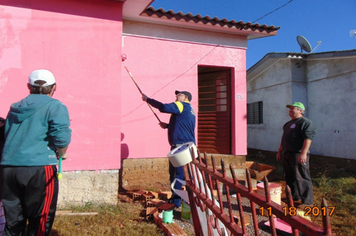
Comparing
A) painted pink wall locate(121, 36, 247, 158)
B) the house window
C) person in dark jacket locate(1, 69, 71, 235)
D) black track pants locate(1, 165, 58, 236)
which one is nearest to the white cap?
person in dark jacket locate(1, 69, 71, 235)

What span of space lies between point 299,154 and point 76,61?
3.96m

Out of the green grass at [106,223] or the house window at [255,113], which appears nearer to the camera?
the green grass at [106,223]

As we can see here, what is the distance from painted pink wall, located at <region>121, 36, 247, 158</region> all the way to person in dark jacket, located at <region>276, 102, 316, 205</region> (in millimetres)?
1747

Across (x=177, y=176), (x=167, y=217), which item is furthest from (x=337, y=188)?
(x=167, y=217)

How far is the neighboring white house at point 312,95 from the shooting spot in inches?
305

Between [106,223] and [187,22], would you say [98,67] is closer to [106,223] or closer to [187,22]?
[187,22]

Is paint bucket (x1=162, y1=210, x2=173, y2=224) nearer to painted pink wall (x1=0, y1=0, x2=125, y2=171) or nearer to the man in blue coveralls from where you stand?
the man in blue coveralls

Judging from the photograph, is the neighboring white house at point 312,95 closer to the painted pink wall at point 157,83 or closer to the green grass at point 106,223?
the painted pink wall at point 157,83

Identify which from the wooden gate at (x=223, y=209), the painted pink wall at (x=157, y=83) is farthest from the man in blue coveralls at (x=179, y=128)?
the wooden gate at (x=223, y=209)

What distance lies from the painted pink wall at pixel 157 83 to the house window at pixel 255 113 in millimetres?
5088

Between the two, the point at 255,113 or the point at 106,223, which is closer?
the point at 106,223

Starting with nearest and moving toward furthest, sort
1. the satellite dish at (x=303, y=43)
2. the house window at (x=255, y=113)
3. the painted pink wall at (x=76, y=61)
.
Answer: the painted pink wall at (x=76, y=61)
the satellite dish at (x=303, y=43)
the house window at (x=255, y=113)

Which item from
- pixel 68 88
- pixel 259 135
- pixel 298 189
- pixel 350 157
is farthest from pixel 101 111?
pixel 259 135

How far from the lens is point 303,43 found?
29.2ft
